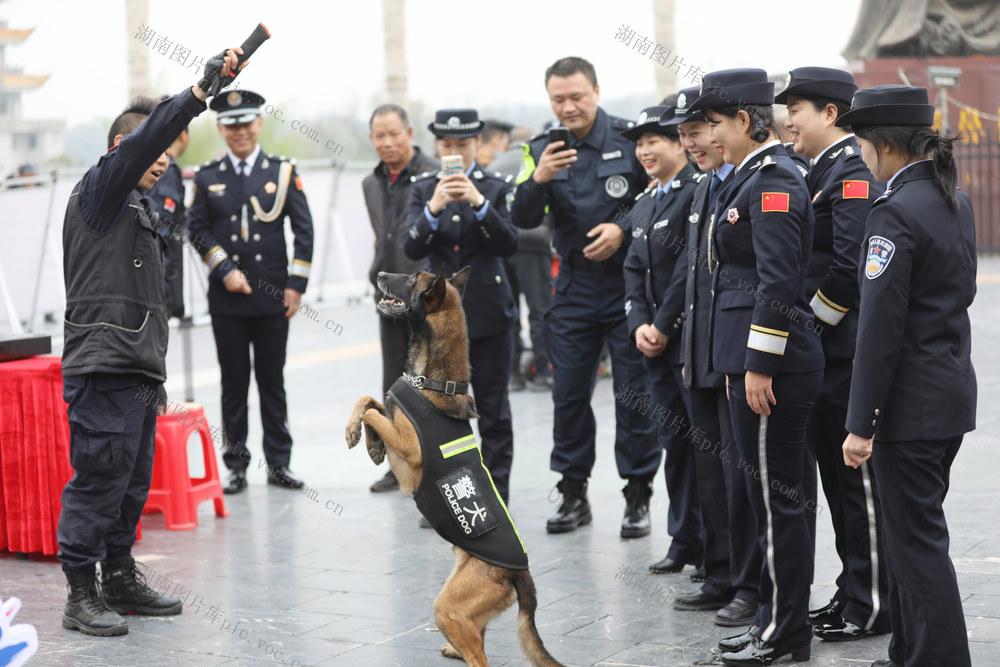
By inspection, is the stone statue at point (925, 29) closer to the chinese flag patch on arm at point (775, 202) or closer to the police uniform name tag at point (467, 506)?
the chinese flag patch on arm at point (775, 202)

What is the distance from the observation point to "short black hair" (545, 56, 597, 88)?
250 inches

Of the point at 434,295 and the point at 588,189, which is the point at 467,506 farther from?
the point at 588,189

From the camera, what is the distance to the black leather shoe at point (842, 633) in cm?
465

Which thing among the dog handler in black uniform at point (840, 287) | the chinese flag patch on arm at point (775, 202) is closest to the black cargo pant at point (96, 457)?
the chinese flag patch on arm at point (775, 202)

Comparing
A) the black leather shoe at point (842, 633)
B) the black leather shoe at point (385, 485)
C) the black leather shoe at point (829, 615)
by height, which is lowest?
the black leather shoe at point (385, 485)

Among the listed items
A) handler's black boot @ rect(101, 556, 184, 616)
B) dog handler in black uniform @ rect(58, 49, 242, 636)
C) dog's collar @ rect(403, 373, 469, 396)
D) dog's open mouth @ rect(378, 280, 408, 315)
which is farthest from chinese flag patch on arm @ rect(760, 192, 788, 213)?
handler's black boot @ rect(101, 556, 184, 616)

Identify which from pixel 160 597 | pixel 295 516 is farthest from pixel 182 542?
pixel 160 597

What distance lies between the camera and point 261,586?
5629 millimetres

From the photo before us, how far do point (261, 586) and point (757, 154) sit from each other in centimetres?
317

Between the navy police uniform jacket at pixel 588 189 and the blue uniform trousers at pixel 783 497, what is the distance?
6.95 feet

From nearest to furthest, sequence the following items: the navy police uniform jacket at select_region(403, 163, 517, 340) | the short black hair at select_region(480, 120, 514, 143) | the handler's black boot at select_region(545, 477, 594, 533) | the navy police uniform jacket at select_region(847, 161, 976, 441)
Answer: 1. the navy police uniform jacket at select_region(847, 161, 976, 441)
2. the handler's black boot at select_region(545, 477, 594, 533)
3. the navy police uniform jacket at select_region(403, 163, 517, 340)
4. the short black hair at select_region(480, 120, 514, 143)

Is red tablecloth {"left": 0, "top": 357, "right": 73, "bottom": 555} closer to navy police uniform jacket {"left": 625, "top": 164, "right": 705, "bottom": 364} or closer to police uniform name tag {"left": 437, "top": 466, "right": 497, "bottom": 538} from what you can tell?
police uniform name tag {"left": 437, "top": 466, "right": 497, "bottom": 538}

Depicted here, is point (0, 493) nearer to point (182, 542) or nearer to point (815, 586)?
point (182, 542)

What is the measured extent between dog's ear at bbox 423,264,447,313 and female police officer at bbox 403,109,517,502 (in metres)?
1.90
